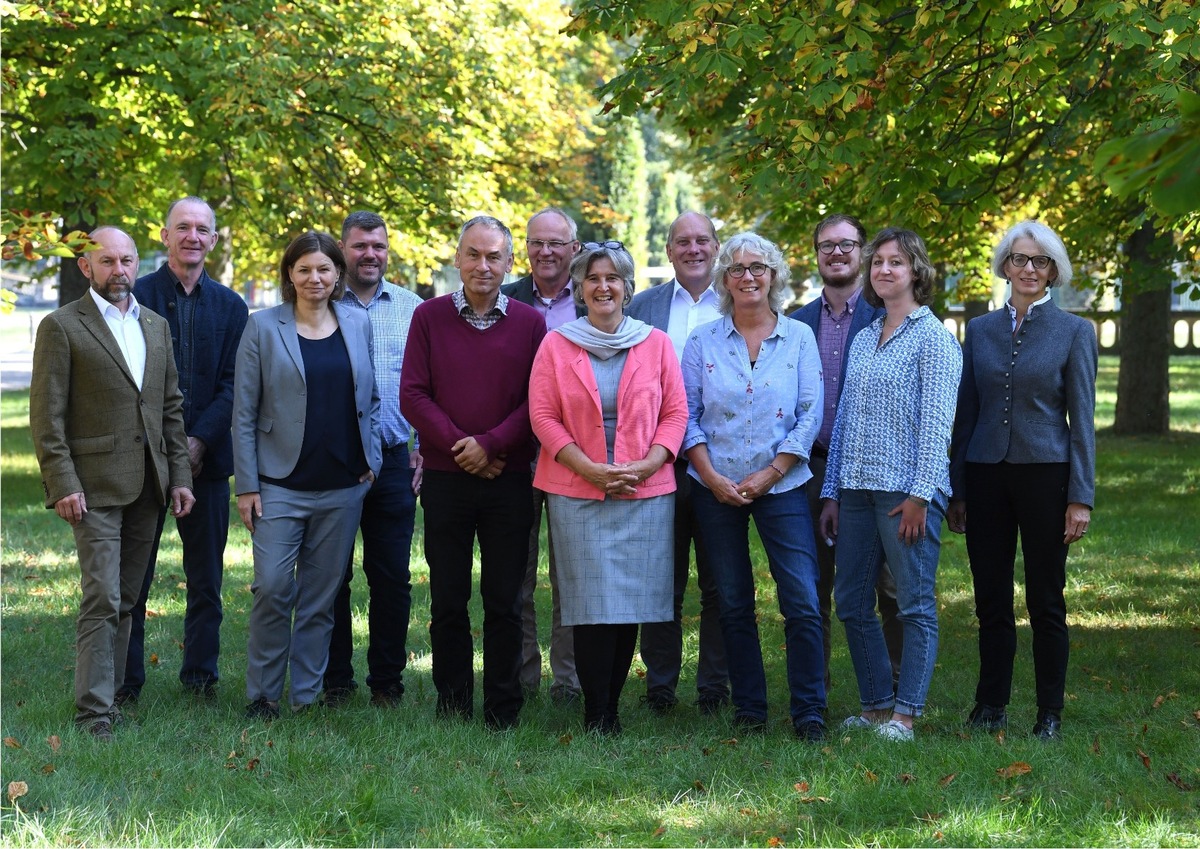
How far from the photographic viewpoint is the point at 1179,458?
1686cm

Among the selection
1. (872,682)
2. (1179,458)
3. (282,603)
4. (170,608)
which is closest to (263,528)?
(282,603)

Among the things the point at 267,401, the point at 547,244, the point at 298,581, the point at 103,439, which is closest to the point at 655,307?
the point at 547,244

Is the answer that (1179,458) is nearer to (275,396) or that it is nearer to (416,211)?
(416,211)

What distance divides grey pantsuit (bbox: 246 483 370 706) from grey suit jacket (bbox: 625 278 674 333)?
5.32ft

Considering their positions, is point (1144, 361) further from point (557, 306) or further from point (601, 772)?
point (601, 772)

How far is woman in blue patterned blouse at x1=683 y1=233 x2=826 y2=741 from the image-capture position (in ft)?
19.2

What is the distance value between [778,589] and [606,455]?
0.99m

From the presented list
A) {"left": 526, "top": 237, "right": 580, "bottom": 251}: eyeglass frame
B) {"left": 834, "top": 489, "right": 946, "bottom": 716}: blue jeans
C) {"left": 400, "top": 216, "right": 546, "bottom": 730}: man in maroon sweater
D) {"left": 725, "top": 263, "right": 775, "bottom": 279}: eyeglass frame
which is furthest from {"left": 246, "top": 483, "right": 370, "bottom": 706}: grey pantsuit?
{"left": 834, "top": 489, "right": 946, "bottom": 716}: blue jeans

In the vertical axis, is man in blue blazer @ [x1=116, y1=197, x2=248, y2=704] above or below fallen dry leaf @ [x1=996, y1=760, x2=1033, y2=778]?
above

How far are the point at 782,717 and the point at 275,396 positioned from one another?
2823 mm

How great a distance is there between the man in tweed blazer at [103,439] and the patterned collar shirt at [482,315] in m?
1.39

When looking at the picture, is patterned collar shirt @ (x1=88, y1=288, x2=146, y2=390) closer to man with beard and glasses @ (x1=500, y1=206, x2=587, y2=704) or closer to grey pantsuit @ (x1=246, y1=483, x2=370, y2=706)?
grey pantsuit @ (x1=246, y1=483, x2=370, y2=706)

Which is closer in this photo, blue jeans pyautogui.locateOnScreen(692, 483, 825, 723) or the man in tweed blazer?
the man in tweed blazer

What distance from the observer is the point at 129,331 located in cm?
599
